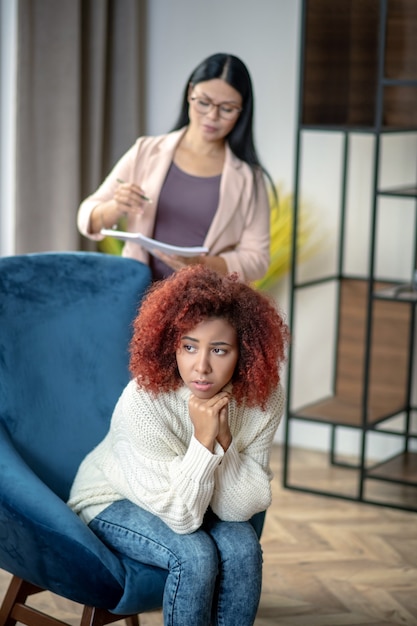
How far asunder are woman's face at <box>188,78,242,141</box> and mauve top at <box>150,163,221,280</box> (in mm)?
125

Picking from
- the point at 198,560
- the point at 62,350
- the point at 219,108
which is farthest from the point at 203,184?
the point at 198,560

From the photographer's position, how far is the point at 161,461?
1.92m

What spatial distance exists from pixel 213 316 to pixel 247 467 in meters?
0.30

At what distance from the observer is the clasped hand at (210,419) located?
1861 millimetres

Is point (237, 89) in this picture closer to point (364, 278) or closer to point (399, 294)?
point (399, 294)

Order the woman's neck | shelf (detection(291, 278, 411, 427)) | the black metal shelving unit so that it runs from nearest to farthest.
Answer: the woman's neck
the black metal shelving unit
shelf (detection(291, 278, 411, 427))

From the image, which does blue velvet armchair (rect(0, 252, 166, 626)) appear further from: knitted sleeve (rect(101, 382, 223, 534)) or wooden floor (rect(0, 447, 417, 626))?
wooden floor (rect(0, 447, 417, 626))

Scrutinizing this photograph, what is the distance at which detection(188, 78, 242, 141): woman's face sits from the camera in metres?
2.53

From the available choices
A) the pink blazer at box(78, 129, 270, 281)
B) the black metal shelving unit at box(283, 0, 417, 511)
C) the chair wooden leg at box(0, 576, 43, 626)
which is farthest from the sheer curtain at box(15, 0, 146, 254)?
the chair wooden leg at box(0, 576, 43, 626)

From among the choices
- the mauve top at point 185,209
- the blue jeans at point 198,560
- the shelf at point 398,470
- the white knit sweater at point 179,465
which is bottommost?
the blue jeans at point 198,560

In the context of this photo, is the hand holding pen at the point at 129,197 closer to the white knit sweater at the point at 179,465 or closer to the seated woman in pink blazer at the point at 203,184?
the seated woman in pink blazer at the point at 203,184

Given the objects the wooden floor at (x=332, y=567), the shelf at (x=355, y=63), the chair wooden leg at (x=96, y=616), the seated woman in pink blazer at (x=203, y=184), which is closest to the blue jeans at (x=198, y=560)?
the chair wooden leg at (x=96, y=616)

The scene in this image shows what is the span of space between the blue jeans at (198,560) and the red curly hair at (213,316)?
9.9 inches

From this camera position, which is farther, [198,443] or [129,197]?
[129,197]
